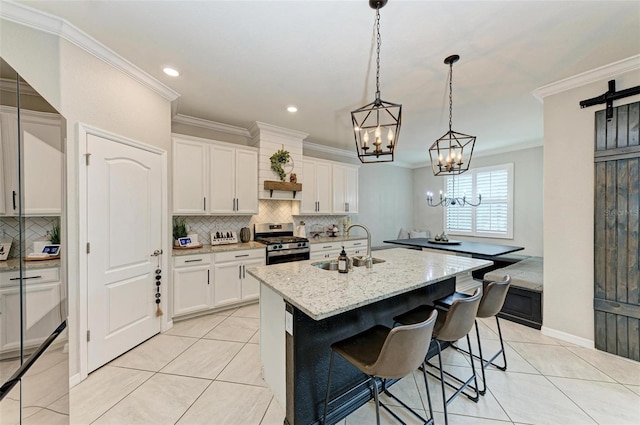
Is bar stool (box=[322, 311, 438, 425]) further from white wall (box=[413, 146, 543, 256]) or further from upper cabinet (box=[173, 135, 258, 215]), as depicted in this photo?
white wall (box=[413, 146, 543, 256])

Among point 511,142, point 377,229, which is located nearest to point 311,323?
point 377,229

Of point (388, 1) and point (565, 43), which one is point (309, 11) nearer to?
point (388, 1)

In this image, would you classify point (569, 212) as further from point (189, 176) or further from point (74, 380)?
point (74, 380)

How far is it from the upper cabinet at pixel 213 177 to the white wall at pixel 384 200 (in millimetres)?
2903

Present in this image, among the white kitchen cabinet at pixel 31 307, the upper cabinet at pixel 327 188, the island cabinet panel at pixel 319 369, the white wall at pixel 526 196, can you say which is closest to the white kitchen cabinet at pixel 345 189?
the upper cabinet at pixel 327 188

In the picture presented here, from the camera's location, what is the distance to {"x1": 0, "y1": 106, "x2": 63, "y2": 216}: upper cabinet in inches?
34.3

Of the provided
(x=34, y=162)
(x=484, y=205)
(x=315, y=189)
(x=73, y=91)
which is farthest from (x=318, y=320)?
(x=484, y=205)

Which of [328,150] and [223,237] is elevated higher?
[328,150]

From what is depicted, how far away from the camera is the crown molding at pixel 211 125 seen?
3.66m

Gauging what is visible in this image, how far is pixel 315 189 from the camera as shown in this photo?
4.80 m

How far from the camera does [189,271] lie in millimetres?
3172

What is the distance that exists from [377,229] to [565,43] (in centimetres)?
477

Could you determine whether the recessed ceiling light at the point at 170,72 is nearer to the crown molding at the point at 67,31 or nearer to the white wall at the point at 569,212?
the crown molding at the point at 67,31

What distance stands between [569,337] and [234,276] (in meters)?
4.06
